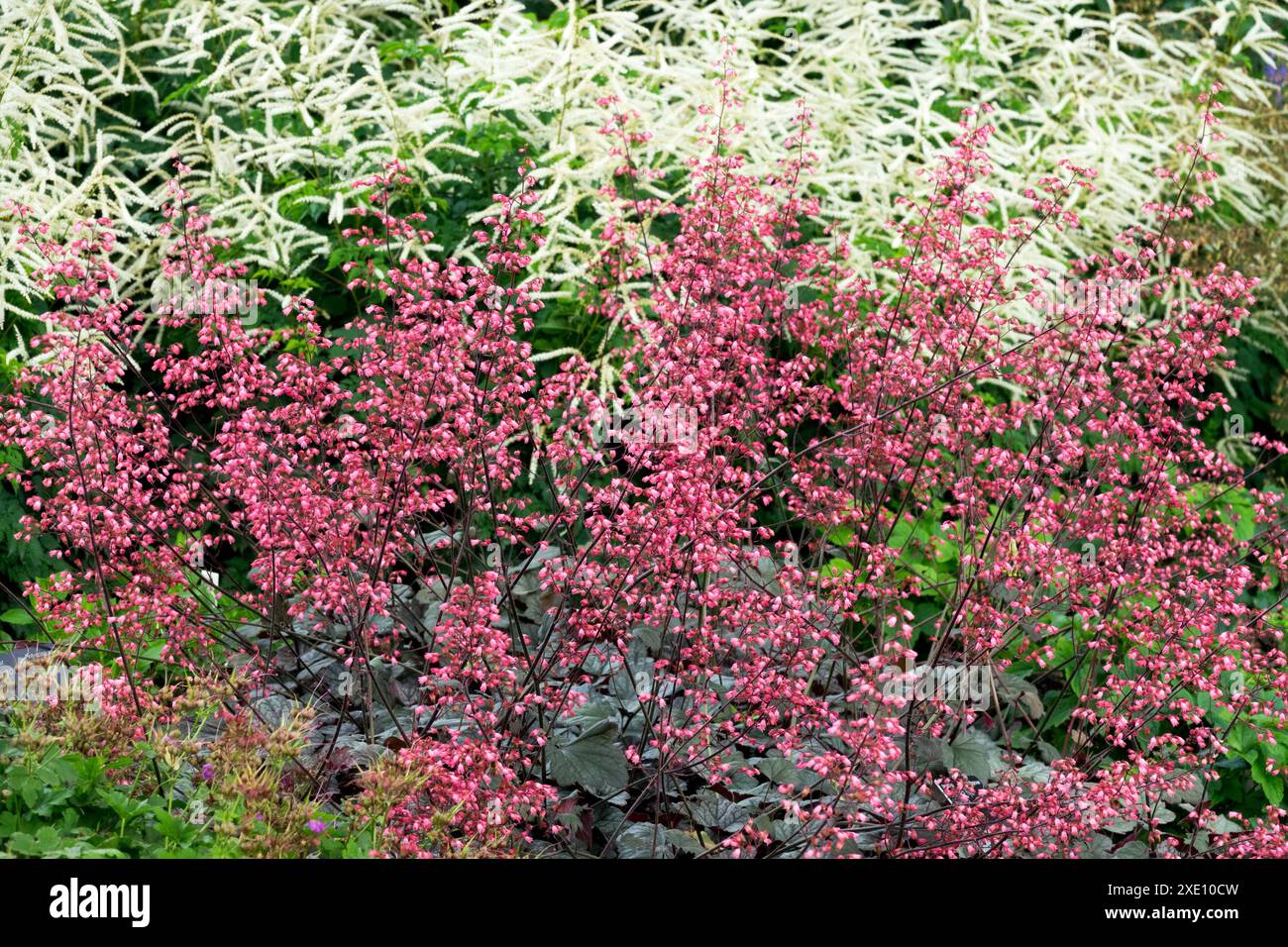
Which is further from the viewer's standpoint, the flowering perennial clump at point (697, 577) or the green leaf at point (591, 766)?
the green leaf at point (591, 766)

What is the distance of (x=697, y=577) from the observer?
453 centimetres

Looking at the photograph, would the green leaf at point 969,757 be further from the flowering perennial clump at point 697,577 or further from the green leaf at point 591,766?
the green leaf at point 591,766

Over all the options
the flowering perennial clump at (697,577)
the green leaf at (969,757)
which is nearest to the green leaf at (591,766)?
the flowering perennial clump at (697,577)

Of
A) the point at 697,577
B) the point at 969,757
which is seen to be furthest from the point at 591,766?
the point at 969,757

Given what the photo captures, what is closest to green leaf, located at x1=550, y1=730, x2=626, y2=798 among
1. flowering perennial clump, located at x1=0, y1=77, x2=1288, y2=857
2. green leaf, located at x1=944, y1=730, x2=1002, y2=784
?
flowering perennial clump, located at x1=0, y1=77, x2=1288, y2=857

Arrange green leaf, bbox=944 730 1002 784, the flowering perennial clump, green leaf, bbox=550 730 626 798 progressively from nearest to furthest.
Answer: the flowering perennial clump
green leaf, bbox=550 730 626 798
green leaf, bbox=944 730 1002 784

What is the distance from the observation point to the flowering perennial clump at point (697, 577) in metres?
3.70

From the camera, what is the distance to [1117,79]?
8023 millimetres

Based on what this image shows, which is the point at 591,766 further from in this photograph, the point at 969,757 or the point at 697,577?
the point at 969,757

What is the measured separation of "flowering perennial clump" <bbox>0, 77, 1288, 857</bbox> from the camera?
370cm

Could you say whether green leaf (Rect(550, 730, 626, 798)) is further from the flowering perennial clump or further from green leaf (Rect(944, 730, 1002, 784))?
green leaf (Rect(944, 730, 1002, 784))

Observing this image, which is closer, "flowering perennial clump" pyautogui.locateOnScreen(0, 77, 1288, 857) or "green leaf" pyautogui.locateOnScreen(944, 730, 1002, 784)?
"flowering perennial clump" pyautogui.locateOnScreen(0, 77, 1288, 857)

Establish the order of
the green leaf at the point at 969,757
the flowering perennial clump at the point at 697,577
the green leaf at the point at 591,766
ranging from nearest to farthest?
1. the flowering perennial clump at the point at 697,577
2. the green leaf at the point at 591,766
3. the green leaf at the point at 969,757
